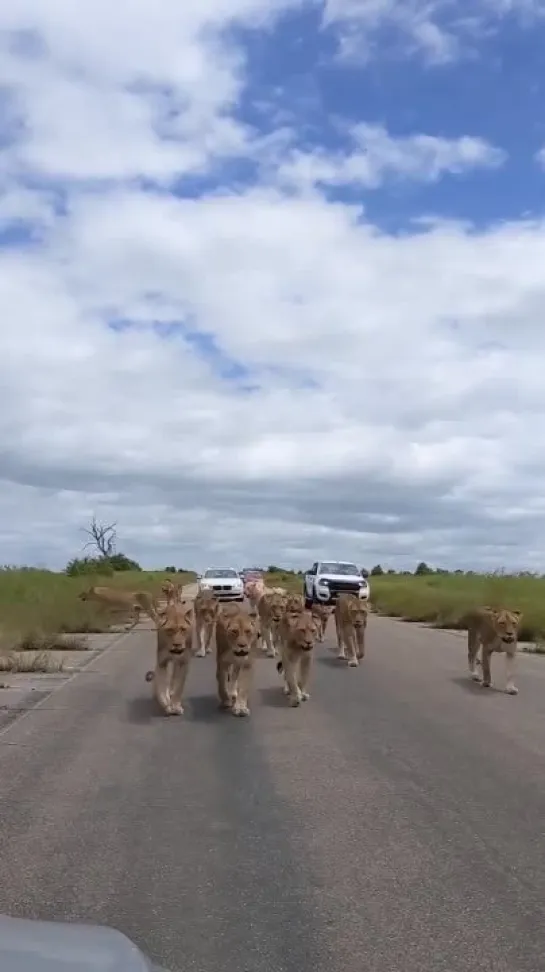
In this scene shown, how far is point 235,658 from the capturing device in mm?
13477

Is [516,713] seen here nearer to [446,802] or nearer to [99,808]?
[446,802]

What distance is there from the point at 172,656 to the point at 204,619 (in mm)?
8903

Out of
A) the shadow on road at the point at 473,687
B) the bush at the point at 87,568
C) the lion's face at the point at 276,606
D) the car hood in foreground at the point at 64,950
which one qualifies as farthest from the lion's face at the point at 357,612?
the bush at the point at 87,568

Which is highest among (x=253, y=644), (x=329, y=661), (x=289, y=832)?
(x=253, y=644)

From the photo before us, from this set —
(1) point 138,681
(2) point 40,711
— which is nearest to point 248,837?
(2) point 40,711

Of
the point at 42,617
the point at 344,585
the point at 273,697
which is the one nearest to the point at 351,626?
the point at 273,697

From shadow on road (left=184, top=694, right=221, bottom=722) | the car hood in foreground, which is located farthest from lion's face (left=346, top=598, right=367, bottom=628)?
the car hood in foreground

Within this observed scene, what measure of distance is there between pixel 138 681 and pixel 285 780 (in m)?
8.13

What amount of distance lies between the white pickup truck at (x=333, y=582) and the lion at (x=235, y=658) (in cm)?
2589

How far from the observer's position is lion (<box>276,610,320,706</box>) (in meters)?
14.8

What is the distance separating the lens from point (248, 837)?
26.1 feet

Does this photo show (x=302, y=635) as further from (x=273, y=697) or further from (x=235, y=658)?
(x=235, y=658)

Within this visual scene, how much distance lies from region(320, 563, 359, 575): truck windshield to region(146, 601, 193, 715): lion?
2904cm

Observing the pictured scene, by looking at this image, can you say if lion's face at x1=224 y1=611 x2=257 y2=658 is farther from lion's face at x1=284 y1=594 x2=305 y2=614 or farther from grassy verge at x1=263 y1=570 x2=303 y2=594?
grassy verge at x1=263 y1=570 x2=303 y2=594
